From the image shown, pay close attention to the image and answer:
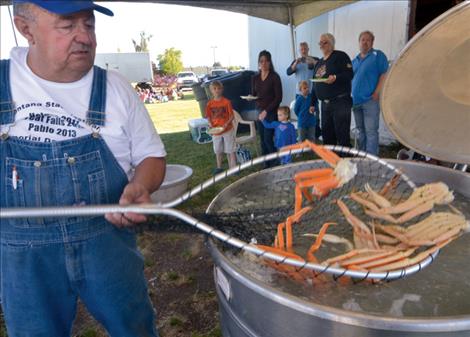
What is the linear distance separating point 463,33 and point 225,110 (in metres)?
4.31

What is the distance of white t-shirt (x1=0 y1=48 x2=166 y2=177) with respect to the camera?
1.20 metres

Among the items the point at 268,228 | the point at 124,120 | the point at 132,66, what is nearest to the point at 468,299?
the point at 268,228

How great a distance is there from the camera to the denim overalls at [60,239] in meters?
1.18

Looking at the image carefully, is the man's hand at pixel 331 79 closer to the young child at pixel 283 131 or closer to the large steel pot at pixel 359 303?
the young child at pixel 283 131

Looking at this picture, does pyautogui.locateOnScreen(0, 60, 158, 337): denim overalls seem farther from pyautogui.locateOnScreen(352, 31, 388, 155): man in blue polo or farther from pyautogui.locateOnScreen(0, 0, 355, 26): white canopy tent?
pyautogui.locateOnScreen(0, 0, 355, 26): white canopy tent

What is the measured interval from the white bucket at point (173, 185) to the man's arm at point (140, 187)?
79.8 inches

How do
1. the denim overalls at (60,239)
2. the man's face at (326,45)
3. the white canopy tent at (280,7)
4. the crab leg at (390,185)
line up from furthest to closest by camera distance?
the white canopy tent at (280,7), the man's face at (326,45), the crab leg at (390,185), the denim overalls at (60,239)


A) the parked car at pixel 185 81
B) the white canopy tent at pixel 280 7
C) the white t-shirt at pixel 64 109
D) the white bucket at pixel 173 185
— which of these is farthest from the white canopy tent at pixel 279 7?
the parked car at pixel 185 81

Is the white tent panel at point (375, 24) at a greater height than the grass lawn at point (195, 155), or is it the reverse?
the white tent panel at point (375, 24)

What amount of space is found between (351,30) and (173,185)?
15.9 feet

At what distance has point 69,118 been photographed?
4.03ft

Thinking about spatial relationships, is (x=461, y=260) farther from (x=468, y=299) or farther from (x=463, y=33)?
(x=463, y=33)

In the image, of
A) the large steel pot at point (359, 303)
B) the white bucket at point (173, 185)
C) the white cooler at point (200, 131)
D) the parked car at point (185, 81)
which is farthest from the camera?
the parked car at point (185, 81)

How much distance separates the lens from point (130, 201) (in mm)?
1189
